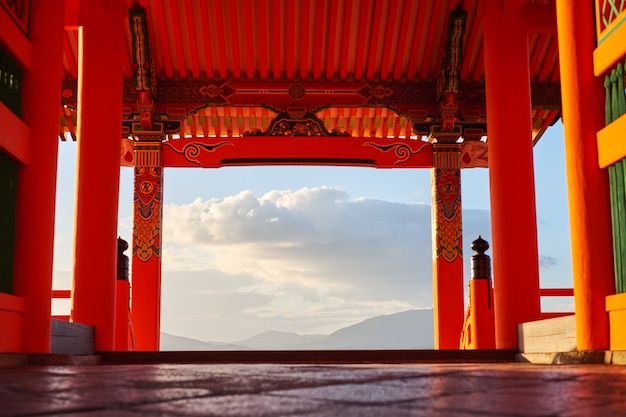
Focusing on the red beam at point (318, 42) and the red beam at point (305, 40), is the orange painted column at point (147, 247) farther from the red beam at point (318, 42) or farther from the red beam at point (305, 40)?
the red beam at point (318, 42)

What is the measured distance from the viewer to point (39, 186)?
4.53 metres

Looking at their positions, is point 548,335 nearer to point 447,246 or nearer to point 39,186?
point 39,186

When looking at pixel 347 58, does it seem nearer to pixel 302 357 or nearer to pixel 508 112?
pixel 508 112

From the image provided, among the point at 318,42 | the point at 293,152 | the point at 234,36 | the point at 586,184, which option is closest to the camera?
the point at 586,184

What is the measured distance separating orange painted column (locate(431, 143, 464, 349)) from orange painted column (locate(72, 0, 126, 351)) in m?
3.98

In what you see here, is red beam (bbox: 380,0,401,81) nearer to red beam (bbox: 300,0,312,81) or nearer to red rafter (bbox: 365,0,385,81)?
red rafter (bbox: 365,0,385,81)

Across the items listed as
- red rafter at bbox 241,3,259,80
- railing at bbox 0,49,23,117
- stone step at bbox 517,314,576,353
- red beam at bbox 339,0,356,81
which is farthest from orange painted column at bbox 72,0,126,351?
stone step at bbox 517,314,576,353

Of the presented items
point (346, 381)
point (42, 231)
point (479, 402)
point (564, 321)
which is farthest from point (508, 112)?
point (479, 402)

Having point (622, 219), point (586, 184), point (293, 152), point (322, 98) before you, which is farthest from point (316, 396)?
point (322, 98)

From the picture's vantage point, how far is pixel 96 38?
6551 millimetres

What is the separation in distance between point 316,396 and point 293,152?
7.63 meters

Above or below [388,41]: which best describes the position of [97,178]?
below

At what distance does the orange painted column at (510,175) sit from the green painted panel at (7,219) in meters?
3.58

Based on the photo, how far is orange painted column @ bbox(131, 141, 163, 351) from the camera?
8.77 meters
